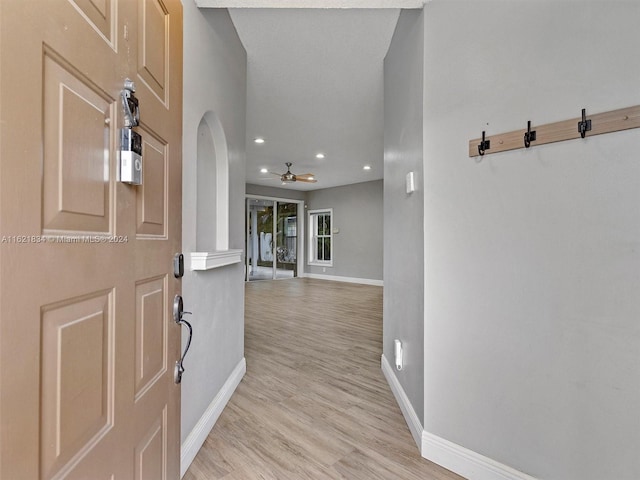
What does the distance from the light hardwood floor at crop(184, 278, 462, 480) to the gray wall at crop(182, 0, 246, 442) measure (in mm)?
246

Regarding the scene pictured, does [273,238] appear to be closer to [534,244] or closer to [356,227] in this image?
[356,227]

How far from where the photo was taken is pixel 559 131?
131cm

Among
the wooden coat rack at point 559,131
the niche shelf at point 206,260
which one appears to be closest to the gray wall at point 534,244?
the wooden coat rack at point 559,131

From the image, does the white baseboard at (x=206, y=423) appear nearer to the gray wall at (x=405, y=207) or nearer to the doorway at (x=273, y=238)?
the gray wall at (x=405, y=207)

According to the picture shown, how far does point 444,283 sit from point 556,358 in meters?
0.55

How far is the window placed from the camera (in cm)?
952

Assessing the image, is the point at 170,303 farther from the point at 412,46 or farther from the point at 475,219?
the point at 412,46

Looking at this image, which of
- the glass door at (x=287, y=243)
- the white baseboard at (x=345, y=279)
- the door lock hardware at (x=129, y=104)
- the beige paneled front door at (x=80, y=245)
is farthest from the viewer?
the glass door at (x=287, y=243)

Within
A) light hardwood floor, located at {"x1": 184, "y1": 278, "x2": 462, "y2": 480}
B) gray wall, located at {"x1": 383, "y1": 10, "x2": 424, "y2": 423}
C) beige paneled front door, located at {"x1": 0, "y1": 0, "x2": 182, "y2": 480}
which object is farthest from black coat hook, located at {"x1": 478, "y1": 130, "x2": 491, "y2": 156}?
light hardwood floor, located at {"x1": 184, "y1": 278, "x2": 462, "y2": 480}

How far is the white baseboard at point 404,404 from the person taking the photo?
5.86 feet

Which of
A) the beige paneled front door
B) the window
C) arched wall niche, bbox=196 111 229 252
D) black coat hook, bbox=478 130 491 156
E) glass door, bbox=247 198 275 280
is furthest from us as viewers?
the window

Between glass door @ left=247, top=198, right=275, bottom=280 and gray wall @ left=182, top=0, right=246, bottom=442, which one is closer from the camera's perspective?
gray wall @ left=182, top=0, right=246, bottom=442

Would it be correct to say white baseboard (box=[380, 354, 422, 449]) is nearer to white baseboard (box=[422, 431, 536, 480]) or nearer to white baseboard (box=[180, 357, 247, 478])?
white baseboard (box=[422, 431, 536, 480])

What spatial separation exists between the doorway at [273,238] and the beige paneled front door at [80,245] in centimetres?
782
